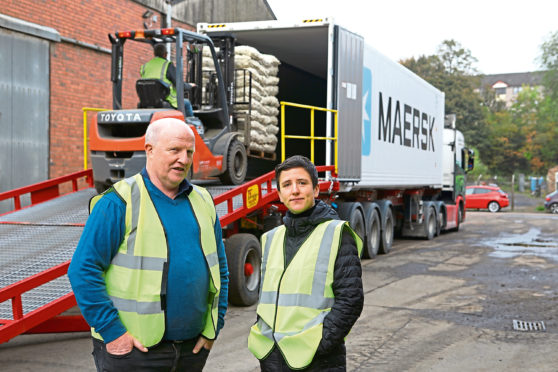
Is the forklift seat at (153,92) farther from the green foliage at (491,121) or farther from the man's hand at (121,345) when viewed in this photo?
the green foliage at (491,121)

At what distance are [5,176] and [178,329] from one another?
1086cm

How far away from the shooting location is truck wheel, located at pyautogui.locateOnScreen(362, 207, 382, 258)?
13195mm

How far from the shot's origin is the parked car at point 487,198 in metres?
34.3

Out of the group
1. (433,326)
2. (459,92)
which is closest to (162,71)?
(433,326)

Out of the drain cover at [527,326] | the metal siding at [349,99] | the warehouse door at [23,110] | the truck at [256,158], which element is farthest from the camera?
the warehouse door at [23,110]

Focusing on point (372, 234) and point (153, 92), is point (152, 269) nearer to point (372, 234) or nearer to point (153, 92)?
point (153, 92)

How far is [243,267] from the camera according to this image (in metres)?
8.01

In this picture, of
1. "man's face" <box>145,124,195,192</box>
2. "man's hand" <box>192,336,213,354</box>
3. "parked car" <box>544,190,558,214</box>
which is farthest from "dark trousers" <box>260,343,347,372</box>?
"parked car" <box>544,190,558,214</box>

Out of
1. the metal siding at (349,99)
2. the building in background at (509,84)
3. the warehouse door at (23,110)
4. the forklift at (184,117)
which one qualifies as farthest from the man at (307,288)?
the building in background at (509,84)

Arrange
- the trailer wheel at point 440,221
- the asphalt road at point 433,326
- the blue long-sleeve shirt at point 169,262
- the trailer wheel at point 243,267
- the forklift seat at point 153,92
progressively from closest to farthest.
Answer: the blue long-sleeve shirt at point 169,262 → the asphalt road at point 433,326 → the trailer wheel at point 243,267 → the forklift seat at point 153,92 → the trailer wheel at point 440,221

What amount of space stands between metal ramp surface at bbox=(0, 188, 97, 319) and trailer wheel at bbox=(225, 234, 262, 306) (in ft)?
6.09

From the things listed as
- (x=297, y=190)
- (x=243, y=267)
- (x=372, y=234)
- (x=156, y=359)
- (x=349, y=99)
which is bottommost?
(x=372, y=234)

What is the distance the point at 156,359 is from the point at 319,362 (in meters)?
0.72

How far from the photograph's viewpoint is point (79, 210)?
780 centimetres
